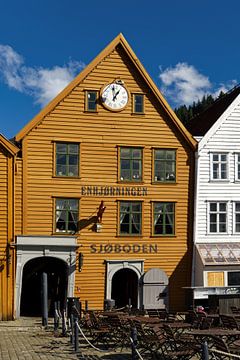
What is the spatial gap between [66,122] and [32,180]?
3.34 m

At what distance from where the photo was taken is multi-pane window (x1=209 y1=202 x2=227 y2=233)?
28594mm

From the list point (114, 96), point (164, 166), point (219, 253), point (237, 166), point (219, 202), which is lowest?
point (219, 253)

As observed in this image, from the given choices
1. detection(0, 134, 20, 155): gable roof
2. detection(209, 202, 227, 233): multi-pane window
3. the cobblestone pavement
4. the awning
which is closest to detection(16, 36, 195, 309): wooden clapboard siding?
detection(0, 134, 20, 155): gable roof

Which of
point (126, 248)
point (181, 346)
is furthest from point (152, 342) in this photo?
point (126, 248)

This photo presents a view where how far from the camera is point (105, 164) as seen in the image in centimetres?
2761

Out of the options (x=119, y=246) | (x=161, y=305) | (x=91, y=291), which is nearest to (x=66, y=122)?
(x=119, y=246)

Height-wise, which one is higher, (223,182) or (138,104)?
(138,104)

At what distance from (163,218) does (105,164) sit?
161 inches

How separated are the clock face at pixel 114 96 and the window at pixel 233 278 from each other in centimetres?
1004

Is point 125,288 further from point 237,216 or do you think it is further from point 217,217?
point 237,216

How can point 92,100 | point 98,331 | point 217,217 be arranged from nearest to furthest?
point 98,331
point 92,100
point 217,217

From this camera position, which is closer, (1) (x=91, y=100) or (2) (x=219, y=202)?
(1) (x=91, y=100)

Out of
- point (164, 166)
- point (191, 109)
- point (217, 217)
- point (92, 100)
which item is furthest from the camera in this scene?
point (191, 109)

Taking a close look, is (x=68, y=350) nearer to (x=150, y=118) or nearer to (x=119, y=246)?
(x=119, y=246)
